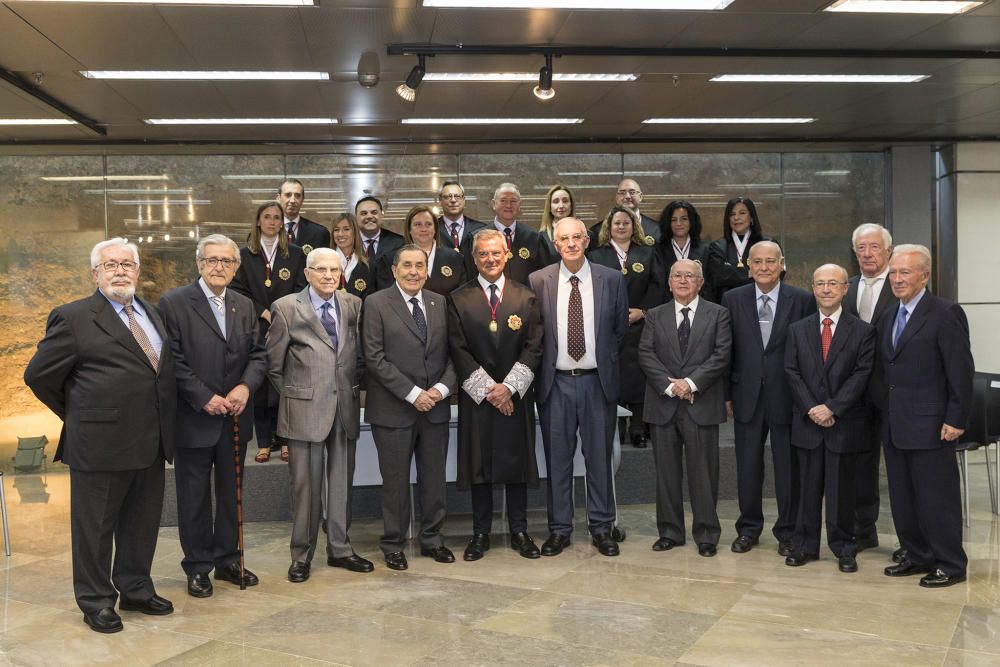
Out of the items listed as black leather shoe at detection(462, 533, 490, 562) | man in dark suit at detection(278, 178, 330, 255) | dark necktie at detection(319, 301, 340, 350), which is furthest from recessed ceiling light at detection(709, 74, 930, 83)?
black leather shoe at detection(462, 533, 490, 562)

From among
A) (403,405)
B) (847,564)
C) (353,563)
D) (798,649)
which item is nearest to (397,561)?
(353,563)

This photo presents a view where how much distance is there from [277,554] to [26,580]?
4.39 ft

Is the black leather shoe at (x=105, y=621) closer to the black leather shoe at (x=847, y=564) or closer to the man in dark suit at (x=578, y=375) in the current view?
the man in dark suit at (x=578, y=375)

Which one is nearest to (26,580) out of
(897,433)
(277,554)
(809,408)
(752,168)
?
(277,554)

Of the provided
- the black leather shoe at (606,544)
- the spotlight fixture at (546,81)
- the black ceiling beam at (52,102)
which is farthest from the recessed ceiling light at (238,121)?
the black leather shoe at (606,544)

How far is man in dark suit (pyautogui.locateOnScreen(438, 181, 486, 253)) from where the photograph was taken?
6.83m

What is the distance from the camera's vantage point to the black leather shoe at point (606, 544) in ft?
17.8

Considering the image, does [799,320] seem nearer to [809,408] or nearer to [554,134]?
[809,408]

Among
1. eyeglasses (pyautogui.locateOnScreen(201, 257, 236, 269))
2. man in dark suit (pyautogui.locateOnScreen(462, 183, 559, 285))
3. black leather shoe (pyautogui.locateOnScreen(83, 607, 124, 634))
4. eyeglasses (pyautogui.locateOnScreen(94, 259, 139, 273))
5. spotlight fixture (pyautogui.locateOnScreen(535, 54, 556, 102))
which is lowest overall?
black leather shoe (pyautogui.locateOnScreen(83, 607, 124, 634))

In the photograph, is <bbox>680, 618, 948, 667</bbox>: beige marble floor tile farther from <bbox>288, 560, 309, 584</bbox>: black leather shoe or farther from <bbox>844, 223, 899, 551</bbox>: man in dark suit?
<bbox>288, 560, 309, 584</bbox>: black leather shoe

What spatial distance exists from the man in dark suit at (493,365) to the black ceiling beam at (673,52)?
1946mm

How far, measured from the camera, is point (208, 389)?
4.66 meters

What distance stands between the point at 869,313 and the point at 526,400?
205 centimetres

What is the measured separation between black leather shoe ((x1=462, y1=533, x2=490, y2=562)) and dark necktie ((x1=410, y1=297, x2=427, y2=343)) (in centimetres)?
120
